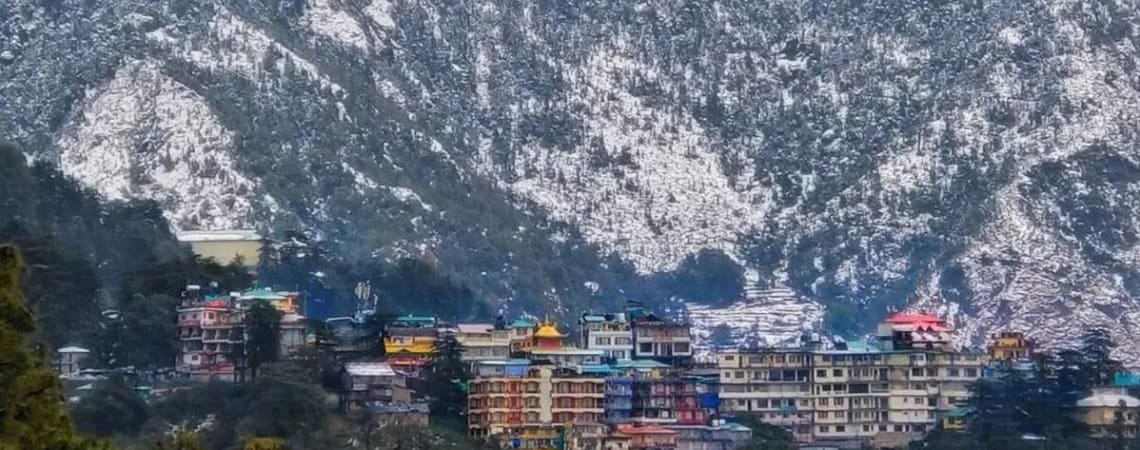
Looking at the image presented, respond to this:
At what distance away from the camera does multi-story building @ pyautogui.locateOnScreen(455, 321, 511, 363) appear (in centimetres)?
9225

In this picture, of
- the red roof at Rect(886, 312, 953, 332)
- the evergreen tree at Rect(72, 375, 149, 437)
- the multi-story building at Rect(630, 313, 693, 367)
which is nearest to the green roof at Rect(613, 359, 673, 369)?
the multi-story building at Rect(630, 313, 693, 367)

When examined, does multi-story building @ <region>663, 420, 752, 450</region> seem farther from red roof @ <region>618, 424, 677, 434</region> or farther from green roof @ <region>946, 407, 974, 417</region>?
green roof @ <region>946, 407, 974, 417</region>

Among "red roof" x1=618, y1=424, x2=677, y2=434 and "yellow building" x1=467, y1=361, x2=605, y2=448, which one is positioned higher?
"yellow building" x1=467, y1=361, x2=605, y2=448

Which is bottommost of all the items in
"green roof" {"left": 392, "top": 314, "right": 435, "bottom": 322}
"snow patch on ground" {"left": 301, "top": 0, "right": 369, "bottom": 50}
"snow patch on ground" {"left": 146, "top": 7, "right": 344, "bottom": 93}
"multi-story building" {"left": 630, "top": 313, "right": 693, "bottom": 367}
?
"multi-story building" {"left": 630, "top": 313, "right": 693, "bottom": 367}

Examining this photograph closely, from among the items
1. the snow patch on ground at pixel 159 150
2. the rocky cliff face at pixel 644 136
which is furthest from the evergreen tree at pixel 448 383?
the rocky cliff face at pixel 644 136

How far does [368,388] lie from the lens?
81688 millimetres

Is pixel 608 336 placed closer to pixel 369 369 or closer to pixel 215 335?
A: pixel 369 369

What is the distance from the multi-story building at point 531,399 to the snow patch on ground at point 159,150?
85.7 ft

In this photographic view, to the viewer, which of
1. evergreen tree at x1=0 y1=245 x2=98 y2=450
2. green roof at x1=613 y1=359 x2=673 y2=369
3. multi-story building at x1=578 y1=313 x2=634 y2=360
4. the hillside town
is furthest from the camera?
multi-story building at x1=578 y1=313 x2=634 y2=360

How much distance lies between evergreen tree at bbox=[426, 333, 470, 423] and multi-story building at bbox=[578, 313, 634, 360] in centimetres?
820

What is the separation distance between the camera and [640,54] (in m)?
132

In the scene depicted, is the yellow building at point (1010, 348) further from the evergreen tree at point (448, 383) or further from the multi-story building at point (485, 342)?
the evergreen tree at point (448, 383)

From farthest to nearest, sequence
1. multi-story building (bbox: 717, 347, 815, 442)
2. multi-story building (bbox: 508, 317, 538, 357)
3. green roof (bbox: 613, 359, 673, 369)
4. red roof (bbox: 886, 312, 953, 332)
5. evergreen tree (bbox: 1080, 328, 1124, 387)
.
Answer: red roof (bbox: 886, 312, 953, 332), multi-story building (bbox: 717, 347, 815, 442), multi-story building (bbox: 508, 317, 538, 357), green roof (bbox: 613, 359, 673, 369), evergreen tree (bbox: 1080, 328, 1124, 387)

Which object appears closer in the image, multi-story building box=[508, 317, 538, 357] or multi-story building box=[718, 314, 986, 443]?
multi-story building box=[508, 317, 538, 357]
